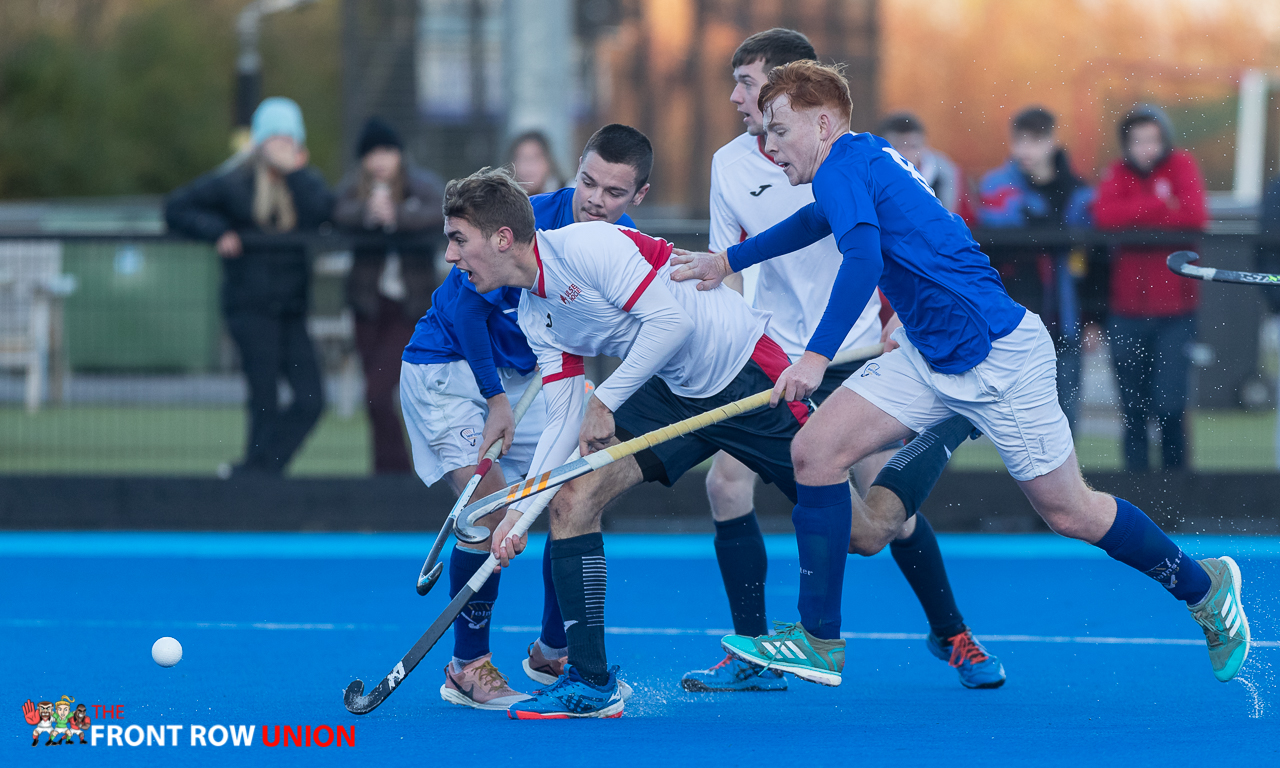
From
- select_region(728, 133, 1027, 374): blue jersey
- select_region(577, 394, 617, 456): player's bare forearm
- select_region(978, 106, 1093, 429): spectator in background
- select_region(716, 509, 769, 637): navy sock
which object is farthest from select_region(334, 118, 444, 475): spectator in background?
select_region(728, 133, 1027, 374): blue jersey

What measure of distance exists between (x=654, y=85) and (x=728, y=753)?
20614mm

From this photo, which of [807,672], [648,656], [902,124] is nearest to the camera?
[807,672]

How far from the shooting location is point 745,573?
14.9ft

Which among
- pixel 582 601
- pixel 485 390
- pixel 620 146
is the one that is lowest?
pixel 582 601

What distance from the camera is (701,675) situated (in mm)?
4453

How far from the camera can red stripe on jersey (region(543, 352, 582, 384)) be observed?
13.3 feet

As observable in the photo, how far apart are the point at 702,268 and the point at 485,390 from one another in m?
0.70

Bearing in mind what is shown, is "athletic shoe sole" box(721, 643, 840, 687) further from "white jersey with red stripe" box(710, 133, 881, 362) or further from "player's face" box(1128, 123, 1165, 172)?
"player's face" box(1128, 123, 1165, 172)

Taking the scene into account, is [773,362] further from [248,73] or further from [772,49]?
[248,73]

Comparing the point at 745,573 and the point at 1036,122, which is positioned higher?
the point at 1036,122

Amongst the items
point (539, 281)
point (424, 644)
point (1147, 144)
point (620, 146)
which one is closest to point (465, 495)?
point (424, 644)

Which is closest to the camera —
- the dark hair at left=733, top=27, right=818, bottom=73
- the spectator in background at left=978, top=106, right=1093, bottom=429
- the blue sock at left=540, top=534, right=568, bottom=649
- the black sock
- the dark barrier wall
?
the black sock

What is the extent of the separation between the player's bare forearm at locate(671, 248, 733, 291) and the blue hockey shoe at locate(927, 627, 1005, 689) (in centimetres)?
127

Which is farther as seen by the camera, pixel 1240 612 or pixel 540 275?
pixel 1240 612
